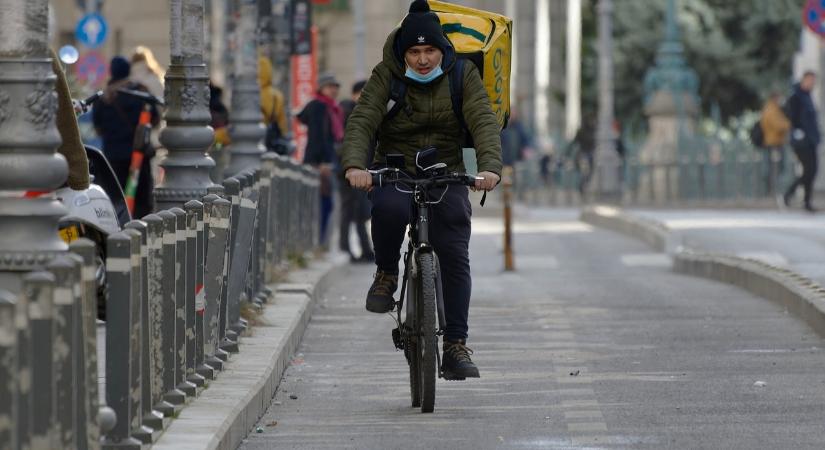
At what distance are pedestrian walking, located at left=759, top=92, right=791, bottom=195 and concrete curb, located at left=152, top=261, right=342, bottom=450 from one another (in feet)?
68.0

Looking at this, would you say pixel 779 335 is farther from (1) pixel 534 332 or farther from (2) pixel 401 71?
(2) pixel 401 71

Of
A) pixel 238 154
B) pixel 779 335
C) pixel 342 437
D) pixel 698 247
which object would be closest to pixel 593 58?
pixel 698 247

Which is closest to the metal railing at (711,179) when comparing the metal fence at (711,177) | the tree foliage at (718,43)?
the metal fence at (711,177)

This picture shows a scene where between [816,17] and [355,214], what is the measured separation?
5.49 metres

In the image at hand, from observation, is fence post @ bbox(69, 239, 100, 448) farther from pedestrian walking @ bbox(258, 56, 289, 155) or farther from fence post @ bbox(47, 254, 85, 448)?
pedestrian walking @ bbox(258, 56, 289, 155)

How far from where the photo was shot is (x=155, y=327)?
29.3 ft

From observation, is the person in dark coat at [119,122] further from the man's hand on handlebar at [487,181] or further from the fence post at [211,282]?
the man's hand on handlebar at [487,181]

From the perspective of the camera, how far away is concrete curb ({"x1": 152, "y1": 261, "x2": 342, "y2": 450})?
8859 mm

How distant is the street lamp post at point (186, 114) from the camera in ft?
45.8

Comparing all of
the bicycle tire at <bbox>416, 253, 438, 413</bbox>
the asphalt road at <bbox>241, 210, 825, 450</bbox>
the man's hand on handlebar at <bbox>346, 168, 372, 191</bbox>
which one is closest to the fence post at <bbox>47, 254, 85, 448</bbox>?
the asphalt road at <bbox>241, 210, 825, 450</bbox>

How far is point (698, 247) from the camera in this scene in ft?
81.8

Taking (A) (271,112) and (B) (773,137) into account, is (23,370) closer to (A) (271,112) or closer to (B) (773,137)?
(A) (271,112)

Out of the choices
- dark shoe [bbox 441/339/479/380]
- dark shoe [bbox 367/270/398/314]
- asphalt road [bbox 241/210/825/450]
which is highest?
dark shoe [bbox 367/270/398/314]

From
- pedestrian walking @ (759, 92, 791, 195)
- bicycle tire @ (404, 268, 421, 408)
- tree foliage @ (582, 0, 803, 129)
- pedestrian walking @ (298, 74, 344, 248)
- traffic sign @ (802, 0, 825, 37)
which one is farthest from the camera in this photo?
tree foliage @ (582, 0, 803, 129)
